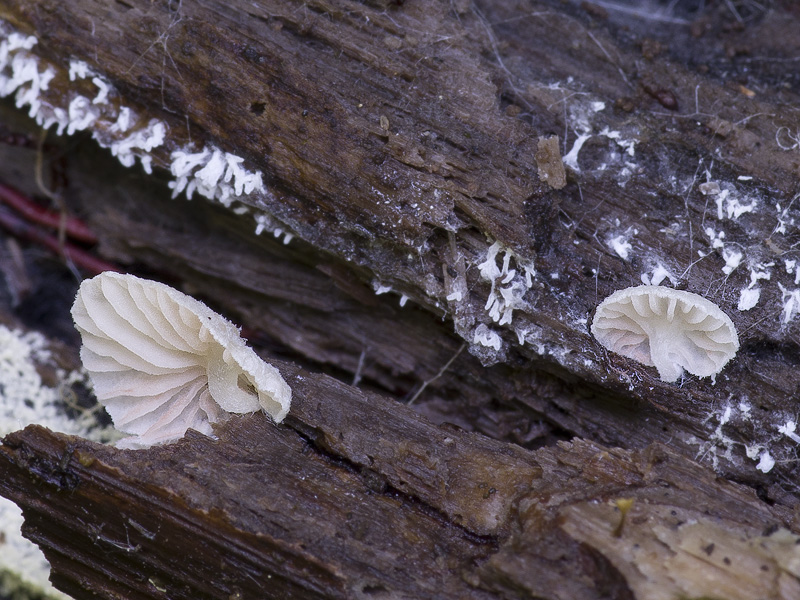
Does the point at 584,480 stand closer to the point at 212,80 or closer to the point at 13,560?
the point at 212,80

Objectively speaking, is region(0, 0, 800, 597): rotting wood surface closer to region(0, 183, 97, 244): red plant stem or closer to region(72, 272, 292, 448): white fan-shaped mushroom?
region(72, 272, 292, 448): white fan-shaped mushroom

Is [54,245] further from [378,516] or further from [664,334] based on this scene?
[664,334]

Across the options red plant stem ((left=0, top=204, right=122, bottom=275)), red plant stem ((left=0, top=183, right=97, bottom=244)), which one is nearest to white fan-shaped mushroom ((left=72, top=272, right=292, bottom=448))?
red plant stem ((left=0, top=204, right=122, bottom=275))

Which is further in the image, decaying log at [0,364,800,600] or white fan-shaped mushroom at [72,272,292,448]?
white fan-shaped mushroom at [72,272,292,448]

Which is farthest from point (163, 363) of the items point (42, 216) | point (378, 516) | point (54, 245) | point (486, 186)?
point (42, 216)

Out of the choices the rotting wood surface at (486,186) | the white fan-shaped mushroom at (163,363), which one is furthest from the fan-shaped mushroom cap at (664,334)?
the white fan-shaped mushroom at (163,363)

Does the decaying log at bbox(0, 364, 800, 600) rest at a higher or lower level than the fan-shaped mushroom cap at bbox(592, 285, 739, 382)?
lower
